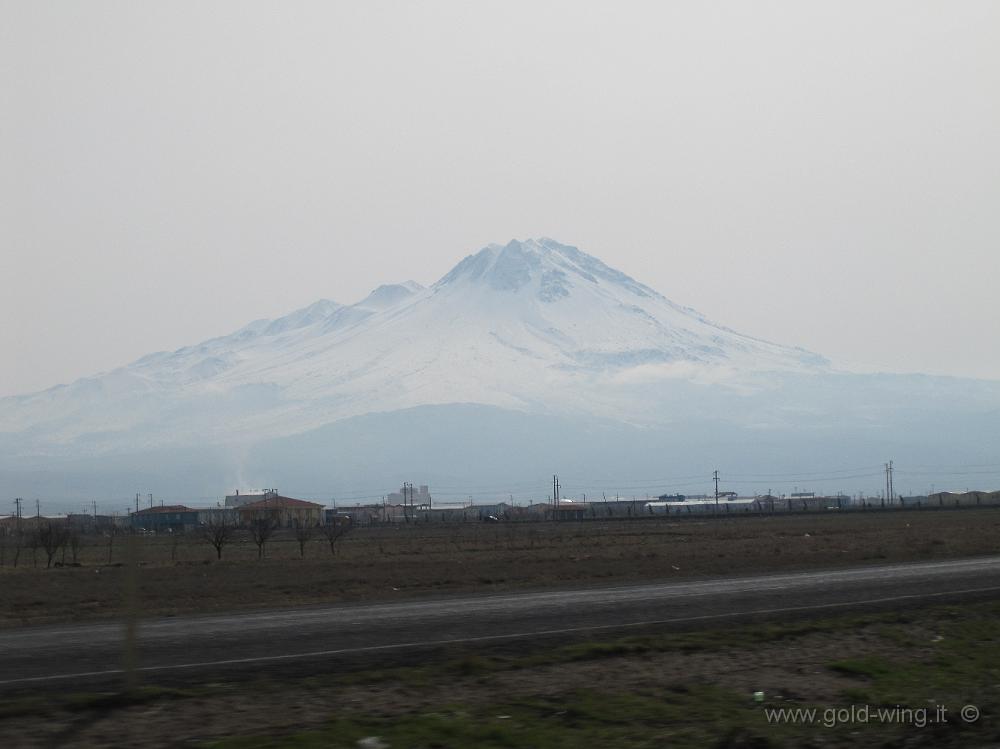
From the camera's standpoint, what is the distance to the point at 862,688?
14.8 meters

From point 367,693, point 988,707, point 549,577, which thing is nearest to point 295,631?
point 367,693

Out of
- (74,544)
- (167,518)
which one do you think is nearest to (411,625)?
(74,544)

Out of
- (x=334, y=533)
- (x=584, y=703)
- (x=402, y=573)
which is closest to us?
(x=584, y=703)

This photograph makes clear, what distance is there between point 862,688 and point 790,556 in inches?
1235

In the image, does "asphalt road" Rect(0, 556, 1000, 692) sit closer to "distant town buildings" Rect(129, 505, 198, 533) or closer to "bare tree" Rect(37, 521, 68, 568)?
"bare tree" Rect(37, 521, 68, 568)

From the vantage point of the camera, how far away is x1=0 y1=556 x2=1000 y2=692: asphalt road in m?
16.2

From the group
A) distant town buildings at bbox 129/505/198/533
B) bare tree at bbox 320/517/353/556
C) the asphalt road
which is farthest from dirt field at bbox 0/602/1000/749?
distant town buildings at bbox 129/505/198/533

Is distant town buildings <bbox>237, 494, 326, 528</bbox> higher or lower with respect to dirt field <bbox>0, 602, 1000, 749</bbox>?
higher

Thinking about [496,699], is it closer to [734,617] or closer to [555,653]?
[555,653]

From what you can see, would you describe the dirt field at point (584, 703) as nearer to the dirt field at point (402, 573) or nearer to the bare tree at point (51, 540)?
the dirt field at point (402, 573)

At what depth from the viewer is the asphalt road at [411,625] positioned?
16203 mm

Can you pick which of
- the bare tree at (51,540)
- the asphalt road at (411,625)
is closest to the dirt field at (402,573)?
the asphalt road at (411,625)

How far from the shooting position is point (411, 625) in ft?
69.2

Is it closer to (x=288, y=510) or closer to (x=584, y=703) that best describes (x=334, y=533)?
(x=584, y=703)
